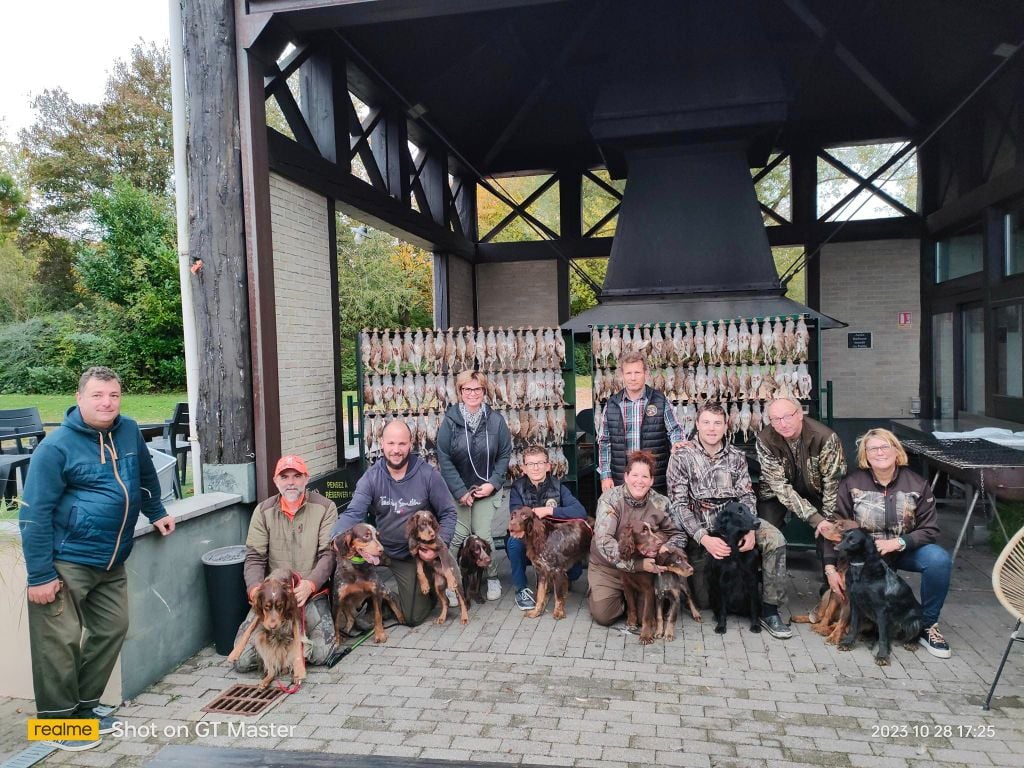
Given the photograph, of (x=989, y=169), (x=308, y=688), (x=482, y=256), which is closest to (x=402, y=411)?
(x=308, y=688)

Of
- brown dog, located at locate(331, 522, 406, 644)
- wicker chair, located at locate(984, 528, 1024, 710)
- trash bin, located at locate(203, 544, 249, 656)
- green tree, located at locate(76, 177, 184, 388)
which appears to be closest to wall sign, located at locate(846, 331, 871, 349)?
wicker chair, located at locate(984, 528, 1024, 710)

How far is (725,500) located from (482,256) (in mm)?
8525

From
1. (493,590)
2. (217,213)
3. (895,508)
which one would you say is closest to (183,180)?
(217,213)

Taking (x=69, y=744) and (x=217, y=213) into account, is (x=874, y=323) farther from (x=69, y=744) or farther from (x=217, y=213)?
(x=69, y=744)

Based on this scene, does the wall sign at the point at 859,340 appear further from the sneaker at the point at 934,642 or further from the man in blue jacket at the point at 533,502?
the man in blue jacket at the point at 533,502

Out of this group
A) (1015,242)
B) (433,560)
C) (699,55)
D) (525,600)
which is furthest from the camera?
(1015,242)

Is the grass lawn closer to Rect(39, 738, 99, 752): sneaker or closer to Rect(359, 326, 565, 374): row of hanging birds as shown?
Rect(359, 326, 565, 374): row of hanging birds

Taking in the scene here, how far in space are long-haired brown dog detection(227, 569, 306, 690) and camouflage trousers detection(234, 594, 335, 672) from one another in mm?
107

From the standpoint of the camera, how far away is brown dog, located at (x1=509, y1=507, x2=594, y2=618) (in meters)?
4.84

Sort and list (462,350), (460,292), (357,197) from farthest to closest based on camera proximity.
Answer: (460,292), (357,197), (462,350)

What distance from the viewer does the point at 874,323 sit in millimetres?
11172

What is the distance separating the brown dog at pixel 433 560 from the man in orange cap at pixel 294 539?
1.89ft

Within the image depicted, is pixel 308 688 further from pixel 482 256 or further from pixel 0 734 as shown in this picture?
pixel 482 256

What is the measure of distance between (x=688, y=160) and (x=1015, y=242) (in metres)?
4.31
